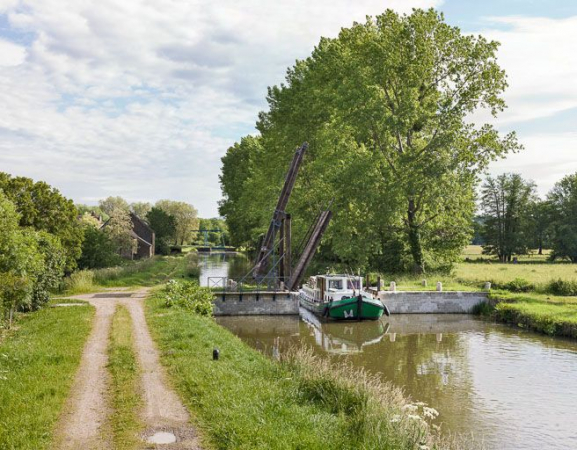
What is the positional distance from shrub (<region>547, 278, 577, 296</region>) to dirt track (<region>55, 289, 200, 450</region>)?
90.1 feet

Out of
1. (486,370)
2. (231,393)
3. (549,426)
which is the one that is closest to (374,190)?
(486,370)

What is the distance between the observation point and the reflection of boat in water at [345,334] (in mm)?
26072

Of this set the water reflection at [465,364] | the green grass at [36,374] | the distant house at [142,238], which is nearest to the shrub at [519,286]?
the water reflection at [465,364]

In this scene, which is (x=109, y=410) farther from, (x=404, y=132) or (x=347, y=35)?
(x=347, y=35)

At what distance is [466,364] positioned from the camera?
22.3 meters

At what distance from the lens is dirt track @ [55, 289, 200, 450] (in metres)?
10.6

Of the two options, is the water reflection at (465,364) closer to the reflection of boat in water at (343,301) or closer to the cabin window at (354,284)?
the reflection of boat in water at (343,301)

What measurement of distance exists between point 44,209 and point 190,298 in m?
12.1

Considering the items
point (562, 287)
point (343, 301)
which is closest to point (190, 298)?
point (343, 301)

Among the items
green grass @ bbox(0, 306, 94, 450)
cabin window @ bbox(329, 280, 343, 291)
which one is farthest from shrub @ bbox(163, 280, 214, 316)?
cabin window @ bbox(329, 280, 343, 291)

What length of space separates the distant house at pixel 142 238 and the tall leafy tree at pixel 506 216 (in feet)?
154

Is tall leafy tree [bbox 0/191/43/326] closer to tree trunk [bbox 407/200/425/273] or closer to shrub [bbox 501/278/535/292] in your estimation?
tree trunk [bbox 407/200/425/273]

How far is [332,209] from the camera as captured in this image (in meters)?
42.3

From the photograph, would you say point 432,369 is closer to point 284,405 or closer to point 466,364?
point 466,364
